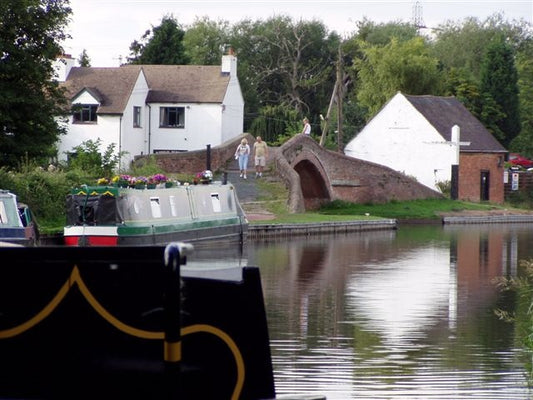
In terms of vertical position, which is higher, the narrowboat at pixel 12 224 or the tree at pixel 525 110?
the tree at pixel 525 110

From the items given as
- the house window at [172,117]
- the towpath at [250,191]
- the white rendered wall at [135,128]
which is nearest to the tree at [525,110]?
the house window at [172,117]

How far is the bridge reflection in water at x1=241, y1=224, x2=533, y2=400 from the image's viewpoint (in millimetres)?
12344

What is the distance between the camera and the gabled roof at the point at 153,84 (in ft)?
158

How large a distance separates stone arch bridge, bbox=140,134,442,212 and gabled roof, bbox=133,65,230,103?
3210 mm

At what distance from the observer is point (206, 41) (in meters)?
77.2

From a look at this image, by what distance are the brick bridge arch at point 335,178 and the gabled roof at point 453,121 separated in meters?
4.22

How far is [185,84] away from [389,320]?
3393cm

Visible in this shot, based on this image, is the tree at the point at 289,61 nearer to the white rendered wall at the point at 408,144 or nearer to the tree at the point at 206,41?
the tree at the point at 206,41

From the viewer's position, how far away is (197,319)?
17.0ft

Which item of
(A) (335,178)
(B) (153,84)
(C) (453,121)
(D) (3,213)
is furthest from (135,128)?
(D) (3,213)

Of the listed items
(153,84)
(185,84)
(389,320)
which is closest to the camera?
(389,320)

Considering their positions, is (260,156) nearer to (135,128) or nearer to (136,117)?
(135,128)

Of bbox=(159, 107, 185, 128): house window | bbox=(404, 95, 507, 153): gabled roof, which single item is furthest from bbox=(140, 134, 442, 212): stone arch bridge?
bbox=(404, 95, 507, 153): gabled roof

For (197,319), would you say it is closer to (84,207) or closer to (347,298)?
(347,298)
